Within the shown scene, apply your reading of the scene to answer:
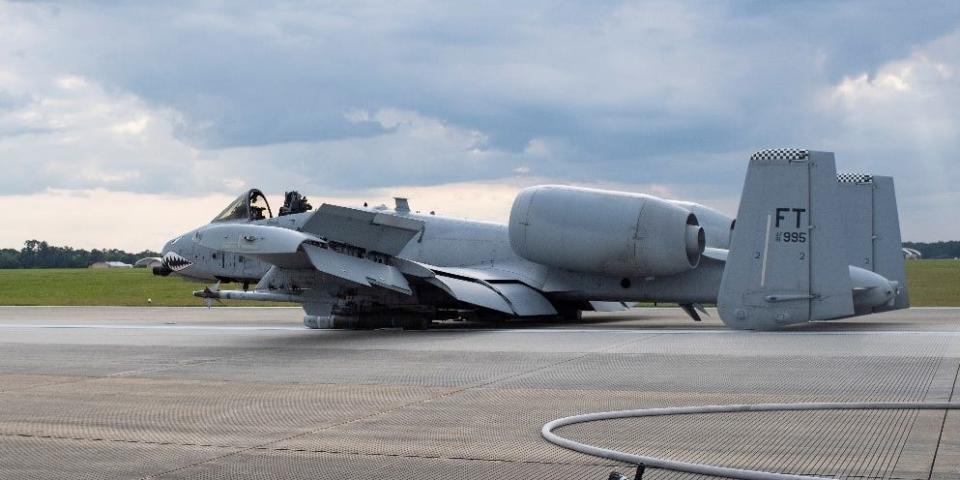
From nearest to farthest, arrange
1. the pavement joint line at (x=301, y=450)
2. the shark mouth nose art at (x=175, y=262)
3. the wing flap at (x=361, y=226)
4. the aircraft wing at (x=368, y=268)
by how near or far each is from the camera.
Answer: the pavement joint line at (x=301, y=450), the aircraft wing at (x=368, y=268), the wing flap at (x=361, y=226), the shark mouth nose art at (x=175, y=262)

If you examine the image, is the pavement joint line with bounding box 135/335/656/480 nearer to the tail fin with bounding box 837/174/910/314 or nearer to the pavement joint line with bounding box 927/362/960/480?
the pavement joint line with bounding box 927/362/960/480

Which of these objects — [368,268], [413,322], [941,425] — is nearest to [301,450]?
[941,425]

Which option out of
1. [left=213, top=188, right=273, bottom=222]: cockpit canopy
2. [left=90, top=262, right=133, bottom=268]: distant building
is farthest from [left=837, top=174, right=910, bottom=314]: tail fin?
[left=90, top=262, right=133, bottom=268]: distant building

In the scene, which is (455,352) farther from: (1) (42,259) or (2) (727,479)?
(1) (42,259)

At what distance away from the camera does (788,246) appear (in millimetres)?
19828

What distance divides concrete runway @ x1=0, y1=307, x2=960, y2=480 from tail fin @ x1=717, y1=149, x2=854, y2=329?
Answer: 546 millimetres

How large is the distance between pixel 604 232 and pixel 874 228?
579 centimetres

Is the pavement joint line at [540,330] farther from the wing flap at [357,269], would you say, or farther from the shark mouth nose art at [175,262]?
the shark mouth nose art at [175,262]

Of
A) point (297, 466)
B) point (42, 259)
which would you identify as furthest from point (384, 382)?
point (42, 259)

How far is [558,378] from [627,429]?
3.92 metres

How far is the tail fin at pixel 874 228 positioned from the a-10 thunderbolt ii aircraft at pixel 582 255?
0.07ft

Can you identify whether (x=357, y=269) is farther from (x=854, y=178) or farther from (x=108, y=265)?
(x=108, y=265)

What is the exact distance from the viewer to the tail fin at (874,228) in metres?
23.1

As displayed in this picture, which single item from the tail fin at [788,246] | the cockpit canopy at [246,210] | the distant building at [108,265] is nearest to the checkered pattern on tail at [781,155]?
the tail fin at [788,246]
